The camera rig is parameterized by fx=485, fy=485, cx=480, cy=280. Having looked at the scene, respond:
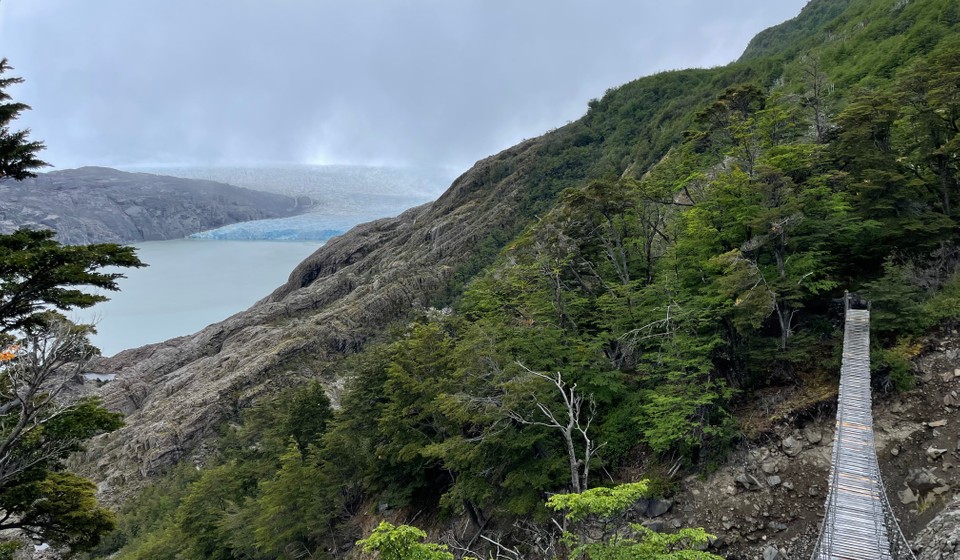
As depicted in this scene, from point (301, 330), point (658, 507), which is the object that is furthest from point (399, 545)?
point (301, 330)

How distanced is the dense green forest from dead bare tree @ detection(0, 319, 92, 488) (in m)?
8.56

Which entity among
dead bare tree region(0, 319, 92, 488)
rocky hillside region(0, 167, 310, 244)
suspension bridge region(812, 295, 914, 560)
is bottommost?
suspension bridge region(812, 295, 914, 560)

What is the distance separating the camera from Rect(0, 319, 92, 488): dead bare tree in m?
8.52

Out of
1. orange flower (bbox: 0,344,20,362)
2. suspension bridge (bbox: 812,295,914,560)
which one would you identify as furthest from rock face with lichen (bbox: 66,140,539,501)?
suspension bridge (bbox: 812,295,914,560)

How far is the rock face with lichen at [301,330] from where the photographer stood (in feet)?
133

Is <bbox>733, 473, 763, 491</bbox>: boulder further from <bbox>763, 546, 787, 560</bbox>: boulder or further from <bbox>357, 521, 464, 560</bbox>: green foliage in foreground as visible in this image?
<bbox>357, 521, 464, 560</bbox>: green foliage in foreground

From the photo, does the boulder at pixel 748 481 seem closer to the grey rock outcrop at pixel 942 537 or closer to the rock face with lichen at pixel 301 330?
the grey rock outcrop at pixel 942 537

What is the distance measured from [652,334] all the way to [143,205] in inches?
5523

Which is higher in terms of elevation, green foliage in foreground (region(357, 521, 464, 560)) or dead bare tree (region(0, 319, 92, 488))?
dead bare tree (region(0, 319, 92, 488))

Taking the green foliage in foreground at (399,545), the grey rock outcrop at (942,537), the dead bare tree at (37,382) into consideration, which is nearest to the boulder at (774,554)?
the grey rock outcrop at (942,537)

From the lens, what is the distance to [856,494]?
8.73m

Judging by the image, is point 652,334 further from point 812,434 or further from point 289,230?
point 289,230

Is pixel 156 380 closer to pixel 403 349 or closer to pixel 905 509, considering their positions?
pixel 403 349

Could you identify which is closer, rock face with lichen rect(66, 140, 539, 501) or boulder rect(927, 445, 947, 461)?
boulder rect(927, 445, 947, 461)
